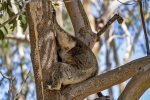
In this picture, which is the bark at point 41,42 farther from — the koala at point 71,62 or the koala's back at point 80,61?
the koala's back at point 80,61

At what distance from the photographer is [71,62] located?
11.4 ft

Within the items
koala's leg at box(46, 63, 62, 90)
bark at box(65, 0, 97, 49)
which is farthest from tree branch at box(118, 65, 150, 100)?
bark at box(65, 0, 97, 49)

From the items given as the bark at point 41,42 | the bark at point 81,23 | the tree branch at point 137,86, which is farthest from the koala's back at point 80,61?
the tree branch at point 137,86

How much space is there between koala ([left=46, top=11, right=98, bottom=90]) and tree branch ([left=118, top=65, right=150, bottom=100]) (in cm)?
65

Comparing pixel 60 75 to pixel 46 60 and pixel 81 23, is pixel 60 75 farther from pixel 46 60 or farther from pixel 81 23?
pixel 81 23

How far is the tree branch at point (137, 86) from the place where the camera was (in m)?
2.48

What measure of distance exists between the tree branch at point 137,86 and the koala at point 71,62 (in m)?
0.65

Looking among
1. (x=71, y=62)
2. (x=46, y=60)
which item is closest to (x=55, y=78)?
(x=46, y=60)

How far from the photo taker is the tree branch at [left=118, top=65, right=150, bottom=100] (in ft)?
8.13

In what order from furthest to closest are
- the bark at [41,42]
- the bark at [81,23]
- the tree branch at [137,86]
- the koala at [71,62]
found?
the bark at [81,23] < the koala at [71,62] < the bark at [41,42] < the tree branch at [137,86]

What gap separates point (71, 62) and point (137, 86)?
1.09 m

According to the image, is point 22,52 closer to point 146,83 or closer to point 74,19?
point 74,19

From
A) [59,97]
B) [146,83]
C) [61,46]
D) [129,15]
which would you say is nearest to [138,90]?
[146,83]

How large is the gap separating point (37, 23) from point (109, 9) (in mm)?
5967
